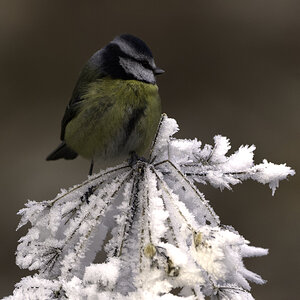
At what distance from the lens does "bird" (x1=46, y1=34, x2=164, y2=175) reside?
1.68 meters

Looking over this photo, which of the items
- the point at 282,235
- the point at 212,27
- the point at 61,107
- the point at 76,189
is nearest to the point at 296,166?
the point at 282,235

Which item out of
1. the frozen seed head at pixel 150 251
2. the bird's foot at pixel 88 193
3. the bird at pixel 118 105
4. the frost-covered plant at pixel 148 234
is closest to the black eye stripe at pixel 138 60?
the bird at pixel 118 105

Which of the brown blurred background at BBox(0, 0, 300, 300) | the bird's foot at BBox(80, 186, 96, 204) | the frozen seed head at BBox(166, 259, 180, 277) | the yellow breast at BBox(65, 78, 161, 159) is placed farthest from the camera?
the brown blurred background at BBox(0, 0, 300, 300)

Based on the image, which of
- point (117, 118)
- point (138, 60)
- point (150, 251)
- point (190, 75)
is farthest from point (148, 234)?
point (190, 75)

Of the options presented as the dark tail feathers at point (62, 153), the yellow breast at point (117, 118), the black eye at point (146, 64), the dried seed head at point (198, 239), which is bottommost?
the dried seed head at point (198, 239)

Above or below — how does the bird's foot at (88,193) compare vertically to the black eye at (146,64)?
below

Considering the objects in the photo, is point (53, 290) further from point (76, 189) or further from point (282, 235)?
point (282, 235)

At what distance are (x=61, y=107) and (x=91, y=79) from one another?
2.97m

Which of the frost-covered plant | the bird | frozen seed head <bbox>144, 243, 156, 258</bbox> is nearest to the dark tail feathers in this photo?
the bird

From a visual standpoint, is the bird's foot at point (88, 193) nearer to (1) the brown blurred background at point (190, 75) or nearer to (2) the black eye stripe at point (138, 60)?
(2) the black eye stripe at point (138, 60)

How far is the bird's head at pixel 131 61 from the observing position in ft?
5.77

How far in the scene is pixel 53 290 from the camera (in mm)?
927

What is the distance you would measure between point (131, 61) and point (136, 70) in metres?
0.03

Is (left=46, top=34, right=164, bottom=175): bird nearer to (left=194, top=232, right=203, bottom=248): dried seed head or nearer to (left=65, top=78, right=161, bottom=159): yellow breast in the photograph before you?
(left=65, top=78, right=161, bottom=159): yellow breast
